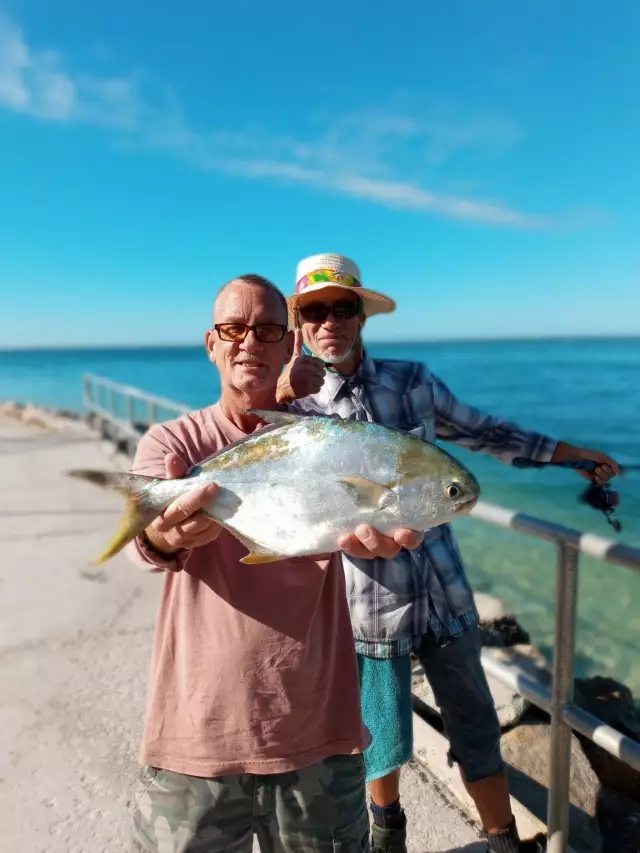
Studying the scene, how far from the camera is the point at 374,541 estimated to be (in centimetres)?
161

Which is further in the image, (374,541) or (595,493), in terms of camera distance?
(595,493)

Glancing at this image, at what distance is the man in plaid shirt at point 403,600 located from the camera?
2270 mm

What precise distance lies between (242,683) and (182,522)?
1.49ft

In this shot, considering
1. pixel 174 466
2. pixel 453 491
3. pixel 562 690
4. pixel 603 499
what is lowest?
pixel 562 690

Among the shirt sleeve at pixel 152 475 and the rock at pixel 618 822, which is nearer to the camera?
the shirt sleeve at pixel 152 475

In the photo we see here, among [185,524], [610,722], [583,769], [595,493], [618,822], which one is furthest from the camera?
[610,722]

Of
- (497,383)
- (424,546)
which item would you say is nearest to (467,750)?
(424,546)

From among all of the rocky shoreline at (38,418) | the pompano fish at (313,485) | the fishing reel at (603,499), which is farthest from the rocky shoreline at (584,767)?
the rocky shoreline at (38,418)

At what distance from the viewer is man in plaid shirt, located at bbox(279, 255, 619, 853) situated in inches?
89.4

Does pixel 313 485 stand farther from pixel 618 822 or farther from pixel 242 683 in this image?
pixel 618 822

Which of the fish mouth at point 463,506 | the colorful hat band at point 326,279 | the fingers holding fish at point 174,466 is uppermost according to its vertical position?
the colorful hat band at point 326,279

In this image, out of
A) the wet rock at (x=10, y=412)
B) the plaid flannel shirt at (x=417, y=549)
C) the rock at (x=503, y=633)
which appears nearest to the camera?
the plaid flannel shirt at (x=417, y=549)

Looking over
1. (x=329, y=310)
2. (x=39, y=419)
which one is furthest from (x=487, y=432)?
(x=39, y=419)

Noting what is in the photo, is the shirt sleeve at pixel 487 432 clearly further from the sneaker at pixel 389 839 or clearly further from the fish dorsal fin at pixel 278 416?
the sneaker at pixel 389 839
